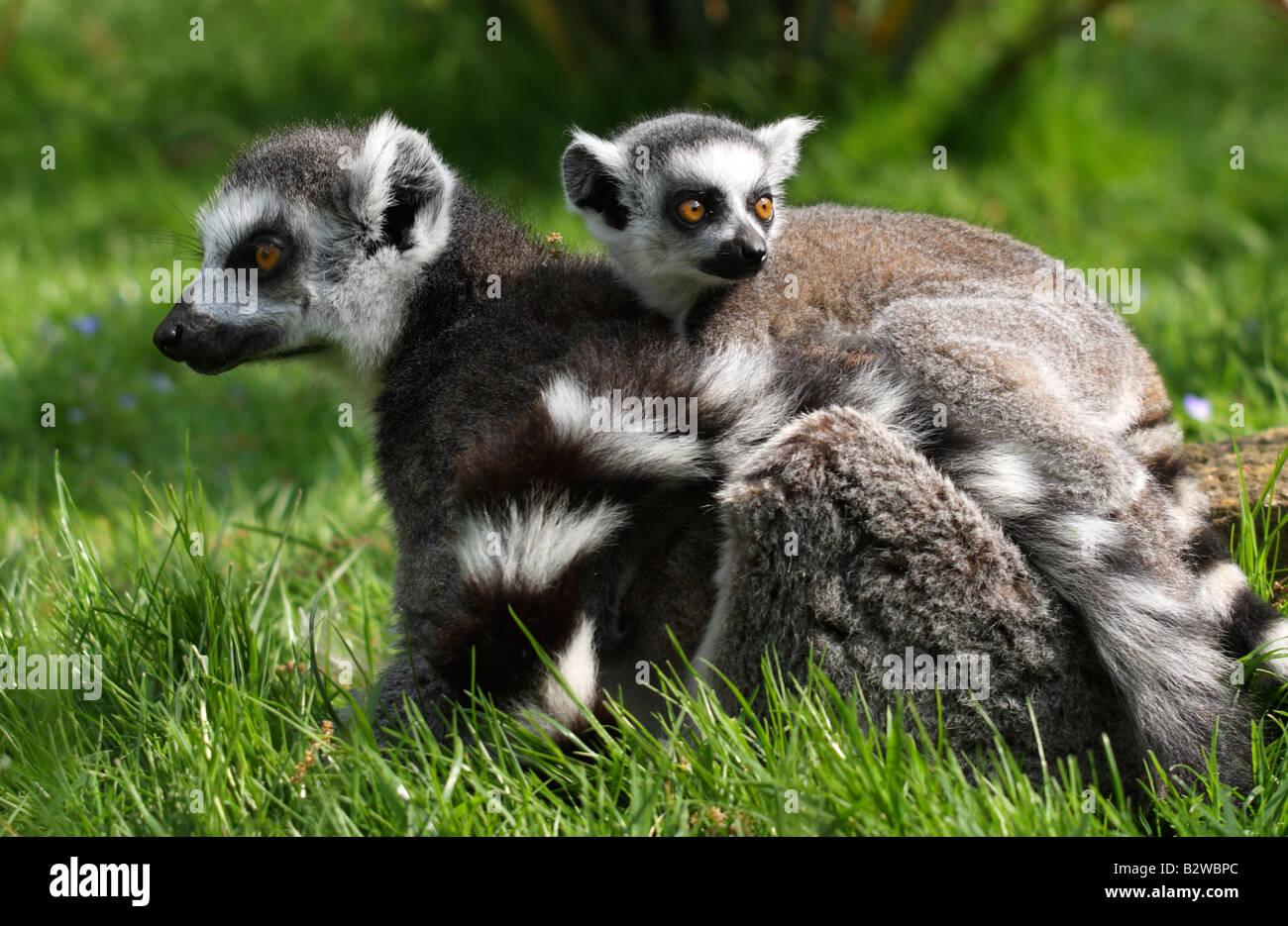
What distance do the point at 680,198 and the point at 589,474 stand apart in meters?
1.58

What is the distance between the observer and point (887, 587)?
2891mm

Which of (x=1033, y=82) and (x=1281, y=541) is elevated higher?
(x=1033, y=82)

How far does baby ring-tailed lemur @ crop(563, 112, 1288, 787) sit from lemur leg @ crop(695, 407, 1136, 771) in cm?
9

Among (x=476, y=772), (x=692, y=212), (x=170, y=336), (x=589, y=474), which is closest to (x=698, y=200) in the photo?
(x=692, y=212)

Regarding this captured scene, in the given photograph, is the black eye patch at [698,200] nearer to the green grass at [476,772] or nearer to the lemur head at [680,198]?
the lemur head at [680,198]

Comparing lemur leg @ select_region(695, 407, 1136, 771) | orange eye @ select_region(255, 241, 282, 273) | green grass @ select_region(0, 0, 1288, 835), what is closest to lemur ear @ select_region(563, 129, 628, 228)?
green grass @ select_region(0, 0, 1288, 835)

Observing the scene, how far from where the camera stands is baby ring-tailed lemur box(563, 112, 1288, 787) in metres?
2.92

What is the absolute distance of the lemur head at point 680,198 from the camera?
3973 millimetres

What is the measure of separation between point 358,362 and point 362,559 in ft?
3.87

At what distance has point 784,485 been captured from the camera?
289cm

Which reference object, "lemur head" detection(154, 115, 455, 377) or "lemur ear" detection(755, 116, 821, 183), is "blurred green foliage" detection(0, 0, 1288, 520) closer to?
"lemur ear" detection(755, 116, 821, 183)

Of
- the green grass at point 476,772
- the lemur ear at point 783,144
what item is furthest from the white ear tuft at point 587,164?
the green grass at point 476,772
